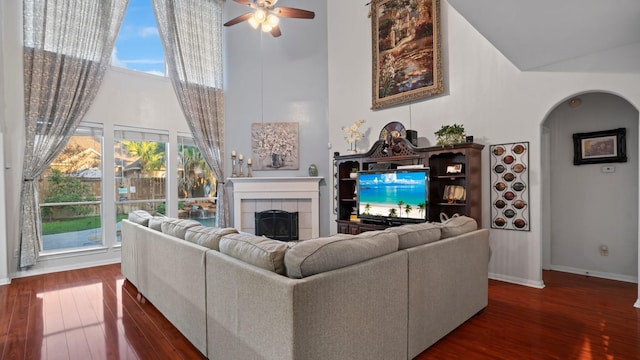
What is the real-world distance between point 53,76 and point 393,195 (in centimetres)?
522

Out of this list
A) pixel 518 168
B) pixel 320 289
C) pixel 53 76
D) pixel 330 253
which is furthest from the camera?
pixel 53 76

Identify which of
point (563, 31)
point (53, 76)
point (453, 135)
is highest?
point (53, 76)

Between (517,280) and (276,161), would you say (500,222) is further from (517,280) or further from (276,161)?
(276,161)

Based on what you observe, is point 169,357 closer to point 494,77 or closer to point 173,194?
point 173,194

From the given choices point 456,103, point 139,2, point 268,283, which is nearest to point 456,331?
point 268,283

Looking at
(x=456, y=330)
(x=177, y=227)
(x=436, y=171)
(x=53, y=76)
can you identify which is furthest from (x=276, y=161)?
(x=456, y=330)

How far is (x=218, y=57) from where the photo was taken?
258 inches

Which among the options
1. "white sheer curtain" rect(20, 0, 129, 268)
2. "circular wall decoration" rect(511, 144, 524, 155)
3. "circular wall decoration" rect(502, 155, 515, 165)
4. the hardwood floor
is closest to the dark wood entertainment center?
"circular wall decoration" rect(502, 155, 515, 165)

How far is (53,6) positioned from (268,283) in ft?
18.4

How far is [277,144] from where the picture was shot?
655cm

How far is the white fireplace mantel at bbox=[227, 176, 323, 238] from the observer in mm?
6266

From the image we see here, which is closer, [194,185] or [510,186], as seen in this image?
[510,186]

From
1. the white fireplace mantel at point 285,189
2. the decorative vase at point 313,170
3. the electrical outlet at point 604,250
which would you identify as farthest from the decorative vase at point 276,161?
the electrical outlet at point 604,250

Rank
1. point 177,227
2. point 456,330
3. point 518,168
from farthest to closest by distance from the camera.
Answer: point 518,168 < point 177,227 < point 456,330
